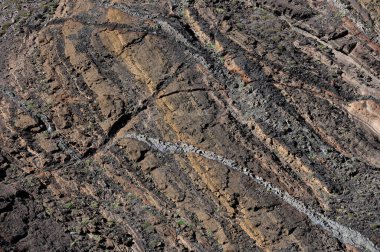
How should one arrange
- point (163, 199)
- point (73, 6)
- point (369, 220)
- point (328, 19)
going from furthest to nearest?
point (73, 6) < point (328, 19) < point (163, 199) < point (369, 220)

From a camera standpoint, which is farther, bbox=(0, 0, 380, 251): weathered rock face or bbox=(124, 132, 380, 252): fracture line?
bbox=(0, 0, 380, 251): weathered rock face

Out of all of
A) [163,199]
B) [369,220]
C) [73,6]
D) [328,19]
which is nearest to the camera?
[369,220]

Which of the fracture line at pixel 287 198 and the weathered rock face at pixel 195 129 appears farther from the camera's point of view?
the weathered rock face at pixel 195 129

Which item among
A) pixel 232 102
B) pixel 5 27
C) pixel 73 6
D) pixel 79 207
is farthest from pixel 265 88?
pixel 5 27

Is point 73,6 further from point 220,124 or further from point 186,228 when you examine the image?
point 186,228

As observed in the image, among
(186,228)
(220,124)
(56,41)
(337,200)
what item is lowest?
(186,228)

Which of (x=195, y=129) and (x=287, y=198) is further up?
(x=195, y=129)

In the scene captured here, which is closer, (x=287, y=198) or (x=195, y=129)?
(x=287, y=198)

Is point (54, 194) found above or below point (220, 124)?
below
